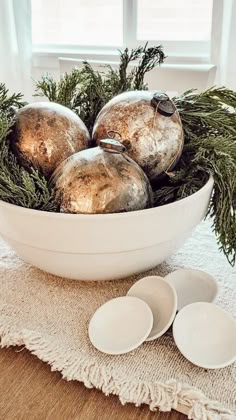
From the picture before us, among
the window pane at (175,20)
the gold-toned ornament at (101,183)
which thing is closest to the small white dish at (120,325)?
the gold-toned ornament at (101,183)

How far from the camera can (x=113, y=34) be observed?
82.4 inches

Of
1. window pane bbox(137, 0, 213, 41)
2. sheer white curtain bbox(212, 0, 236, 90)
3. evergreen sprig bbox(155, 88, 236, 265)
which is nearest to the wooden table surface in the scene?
evergreen sprig bbox(155, 88, 236, 265)

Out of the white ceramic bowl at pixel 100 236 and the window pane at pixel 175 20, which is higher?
the window pane at pixel 175 20

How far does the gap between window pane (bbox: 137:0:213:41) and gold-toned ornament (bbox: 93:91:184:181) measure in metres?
1.42

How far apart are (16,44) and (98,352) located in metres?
2.03

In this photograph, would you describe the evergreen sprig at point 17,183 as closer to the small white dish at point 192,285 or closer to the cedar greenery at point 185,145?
the cedar greenery at point 185,145

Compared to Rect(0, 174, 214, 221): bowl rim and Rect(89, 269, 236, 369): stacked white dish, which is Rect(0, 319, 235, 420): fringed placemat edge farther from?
Rect(0, 174, 214, 221): bowl rim

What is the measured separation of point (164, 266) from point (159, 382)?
0.21 metres

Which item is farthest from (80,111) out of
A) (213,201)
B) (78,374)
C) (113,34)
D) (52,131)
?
(113,34)

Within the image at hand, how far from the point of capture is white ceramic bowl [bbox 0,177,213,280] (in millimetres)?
485

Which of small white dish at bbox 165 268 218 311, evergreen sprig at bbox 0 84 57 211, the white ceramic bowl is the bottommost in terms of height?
small white dish at bbox 165 268 218 311

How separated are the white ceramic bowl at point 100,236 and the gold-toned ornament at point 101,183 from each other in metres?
0.02

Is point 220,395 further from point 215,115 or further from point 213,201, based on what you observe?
point 215,115

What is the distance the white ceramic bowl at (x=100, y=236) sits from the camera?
49cm
